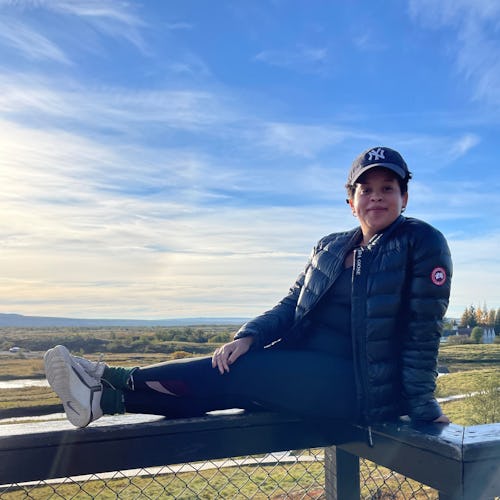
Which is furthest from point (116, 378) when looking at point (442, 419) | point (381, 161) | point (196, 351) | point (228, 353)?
point (196, 351)

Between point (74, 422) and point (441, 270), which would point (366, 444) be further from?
point (74, 422)

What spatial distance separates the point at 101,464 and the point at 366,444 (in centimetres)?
98

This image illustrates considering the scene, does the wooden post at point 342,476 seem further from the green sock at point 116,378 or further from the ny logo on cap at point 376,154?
the ny logo on cap at point 376,154

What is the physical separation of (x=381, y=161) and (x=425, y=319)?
2.16ft

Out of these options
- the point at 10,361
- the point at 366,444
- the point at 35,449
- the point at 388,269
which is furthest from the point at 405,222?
the point at 10,361

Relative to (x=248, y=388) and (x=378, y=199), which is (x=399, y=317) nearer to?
(x=378, y=199)

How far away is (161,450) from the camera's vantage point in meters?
1.89

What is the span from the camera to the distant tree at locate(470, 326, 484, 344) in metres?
60.1

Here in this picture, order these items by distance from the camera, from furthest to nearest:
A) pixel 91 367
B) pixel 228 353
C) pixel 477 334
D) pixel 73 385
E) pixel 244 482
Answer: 1. pixel 477 334
2. pixel 244 482
3. pixel 228 353
4. pixel 91 367
5. pixel 73 385

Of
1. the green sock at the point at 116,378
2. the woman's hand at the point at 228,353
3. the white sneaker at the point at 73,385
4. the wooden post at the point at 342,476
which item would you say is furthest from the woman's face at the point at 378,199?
the white sneaker at the point at 73,385

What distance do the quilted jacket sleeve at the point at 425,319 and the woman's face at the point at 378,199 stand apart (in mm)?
228

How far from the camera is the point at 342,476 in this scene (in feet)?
7.27

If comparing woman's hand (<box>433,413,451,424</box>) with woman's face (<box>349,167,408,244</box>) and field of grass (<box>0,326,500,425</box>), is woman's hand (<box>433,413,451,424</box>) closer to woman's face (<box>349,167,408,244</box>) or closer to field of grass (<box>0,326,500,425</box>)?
woman's face (<box>349,167,408,244</box>)

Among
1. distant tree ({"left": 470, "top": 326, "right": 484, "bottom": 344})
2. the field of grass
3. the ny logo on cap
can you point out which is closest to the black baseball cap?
the ny logo on cap
